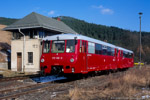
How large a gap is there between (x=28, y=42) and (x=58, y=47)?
12602mm

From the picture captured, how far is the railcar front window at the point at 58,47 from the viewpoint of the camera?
12936 mm

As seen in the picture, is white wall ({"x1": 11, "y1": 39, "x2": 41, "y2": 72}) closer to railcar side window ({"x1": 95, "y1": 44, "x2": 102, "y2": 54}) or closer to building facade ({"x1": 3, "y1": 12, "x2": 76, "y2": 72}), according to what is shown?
building facade ({"x1": 3, "y1": 12, "x2": 76, "y2": 72})

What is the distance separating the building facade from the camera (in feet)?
79.3

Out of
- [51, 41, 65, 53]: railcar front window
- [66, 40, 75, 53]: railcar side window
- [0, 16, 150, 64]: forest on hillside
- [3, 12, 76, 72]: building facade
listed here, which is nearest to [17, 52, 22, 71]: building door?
[3, 12, 76, 72]: building facade

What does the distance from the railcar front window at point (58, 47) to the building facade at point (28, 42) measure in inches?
415

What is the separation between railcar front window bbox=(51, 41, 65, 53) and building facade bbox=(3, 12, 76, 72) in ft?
34.6

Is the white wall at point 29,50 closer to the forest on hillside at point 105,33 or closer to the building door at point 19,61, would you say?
the building door at point 19,61

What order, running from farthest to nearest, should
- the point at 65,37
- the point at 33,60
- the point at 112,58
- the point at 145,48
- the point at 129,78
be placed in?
the point at 145,48, the point at 33,60, the point at 112,58, the point at 65,37, the point at 129,78

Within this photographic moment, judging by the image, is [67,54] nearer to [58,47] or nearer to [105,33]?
[58,47]

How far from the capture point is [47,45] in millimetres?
13594

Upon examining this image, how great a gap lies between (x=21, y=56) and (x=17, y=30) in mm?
3434

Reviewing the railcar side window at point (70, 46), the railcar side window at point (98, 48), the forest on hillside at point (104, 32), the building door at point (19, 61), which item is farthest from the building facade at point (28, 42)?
the forest on hillside at point (104, 32)

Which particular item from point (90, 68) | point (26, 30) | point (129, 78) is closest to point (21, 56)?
point (26, 30)

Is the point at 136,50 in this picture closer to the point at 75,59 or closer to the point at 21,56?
the point at 21,56
